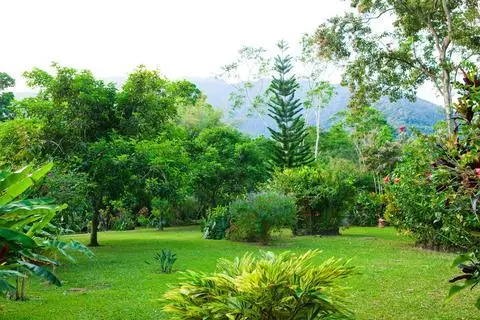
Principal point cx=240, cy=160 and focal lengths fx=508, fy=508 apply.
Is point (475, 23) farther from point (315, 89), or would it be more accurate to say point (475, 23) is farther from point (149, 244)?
point (315, 89)

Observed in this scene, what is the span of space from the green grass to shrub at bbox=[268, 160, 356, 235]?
3848 mm

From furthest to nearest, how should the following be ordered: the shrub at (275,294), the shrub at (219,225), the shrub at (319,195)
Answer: the shrub at (319,195) → the shrub at (219,225) → the shrub at (275,294)

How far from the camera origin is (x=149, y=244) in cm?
1605

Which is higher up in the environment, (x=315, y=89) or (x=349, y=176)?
(x=315, y=89)

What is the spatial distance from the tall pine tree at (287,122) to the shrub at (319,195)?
7350 millimetres

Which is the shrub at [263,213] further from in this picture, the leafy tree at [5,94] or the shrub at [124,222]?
the leafy tree at [5,94]

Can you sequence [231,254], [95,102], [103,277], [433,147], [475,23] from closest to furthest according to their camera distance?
[433,147] < [103,277] < [231,254] < [95,102] < [475,23]

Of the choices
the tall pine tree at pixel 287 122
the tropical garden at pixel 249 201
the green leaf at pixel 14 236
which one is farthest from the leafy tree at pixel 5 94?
the green leaf at pixel 14 236

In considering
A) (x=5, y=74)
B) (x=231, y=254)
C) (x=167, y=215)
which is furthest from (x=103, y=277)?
(x=5, y=74)

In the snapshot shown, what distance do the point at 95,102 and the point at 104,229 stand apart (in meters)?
14.1

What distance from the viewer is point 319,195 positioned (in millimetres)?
17750

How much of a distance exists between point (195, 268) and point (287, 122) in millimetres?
16628

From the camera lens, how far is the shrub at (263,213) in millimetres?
14820

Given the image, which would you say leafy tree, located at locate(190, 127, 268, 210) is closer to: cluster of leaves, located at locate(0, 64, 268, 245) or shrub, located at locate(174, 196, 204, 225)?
shrub, located at locate(174, 196, 204, 225)
